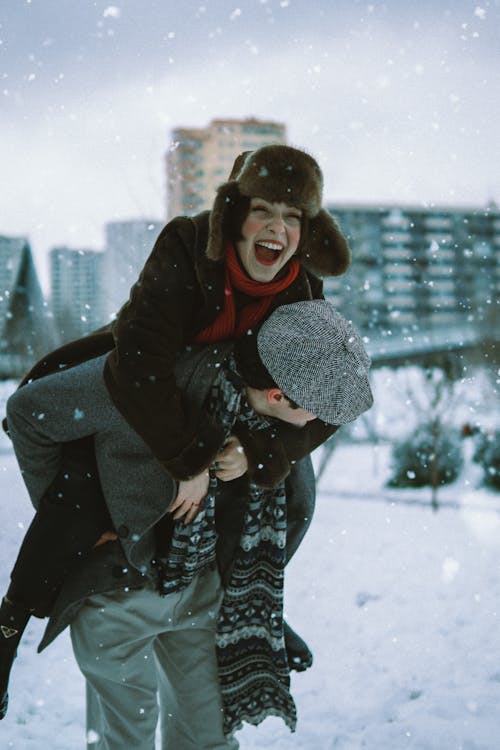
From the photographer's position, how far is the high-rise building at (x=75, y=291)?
14864mm

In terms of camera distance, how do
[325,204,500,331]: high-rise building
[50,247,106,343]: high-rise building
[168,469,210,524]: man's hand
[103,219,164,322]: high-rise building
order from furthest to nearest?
[325,204,500,331]: high-rise building → [50,247,106,343]: high-rise building → [103,219,164,322]: high-rise building → [168,469,210,524]: man's hand

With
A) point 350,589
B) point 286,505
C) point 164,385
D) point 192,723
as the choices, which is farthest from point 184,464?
point 350,589

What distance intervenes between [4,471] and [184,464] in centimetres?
1194

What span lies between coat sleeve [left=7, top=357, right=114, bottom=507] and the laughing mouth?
1.72ft

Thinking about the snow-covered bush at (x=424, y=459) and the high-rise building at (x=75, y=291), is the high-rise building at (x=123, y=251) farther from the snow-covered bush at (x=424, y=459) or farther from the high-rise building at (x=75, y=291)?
the snow-covered bush at (x=424, y=459)

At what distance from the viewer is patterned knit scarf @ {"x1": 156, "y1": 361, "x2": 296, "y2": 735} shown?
Answer: 186 cm

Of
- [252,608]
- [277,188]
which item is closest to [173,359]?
[277,188]

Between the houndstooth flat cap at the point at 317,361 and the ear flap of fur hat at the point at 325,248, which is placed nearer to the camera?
the houndstooth flat cap at the point at 317,361

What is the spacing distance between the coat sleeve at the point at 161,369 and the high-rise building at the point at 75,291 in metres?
10.9

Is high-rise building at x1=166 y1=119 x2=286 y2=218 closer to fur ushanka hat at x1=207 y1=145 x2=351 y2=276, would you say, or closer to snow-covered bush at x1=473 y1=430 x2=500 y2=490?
snow-covered bush at x1=473 y1=430 x2=500 y2=490

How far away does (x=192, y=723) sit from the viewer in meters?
1.98

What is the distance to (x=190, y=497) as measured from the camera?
1.72m

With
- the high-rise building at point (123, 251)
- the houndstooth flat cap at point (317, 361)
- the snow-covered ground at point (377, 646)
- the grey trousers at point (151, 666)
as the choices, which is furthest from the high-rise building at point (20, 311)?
the houndstooth flat cap at point (317, 361)

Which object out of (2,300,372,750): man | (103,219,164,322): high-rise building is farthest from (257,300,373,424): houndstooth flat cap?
(103,219,164,322): high-rise building
